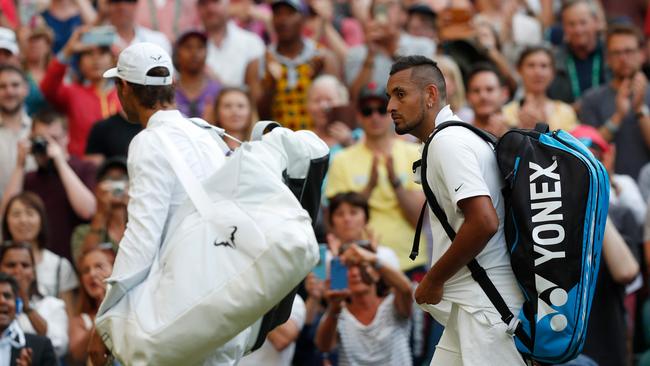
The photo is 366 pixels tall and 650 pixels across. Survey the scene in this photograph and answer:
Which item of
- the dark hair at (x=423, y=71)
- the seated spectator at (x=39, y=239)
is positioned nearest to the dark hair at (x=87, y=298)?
the seated spectator at (x=39, y=239)

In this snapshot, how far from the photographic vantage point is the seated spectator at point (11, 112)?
11.5 metres

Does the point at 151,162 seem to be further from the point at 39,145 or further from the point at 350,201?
the point at 39,145

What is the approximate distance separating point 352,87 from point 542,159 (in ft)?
22.5

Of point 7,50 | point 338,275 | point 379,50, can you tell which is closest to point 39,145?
point 7,50

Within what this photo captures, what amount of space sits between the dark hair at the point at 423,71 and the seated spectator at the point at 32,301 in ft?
12.5

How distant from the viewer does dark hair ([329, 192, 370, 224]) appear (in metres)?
9.68

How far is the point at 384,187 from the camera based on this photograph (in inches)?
415

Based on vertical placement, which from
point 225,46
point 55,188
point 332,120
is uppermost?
point 225,46

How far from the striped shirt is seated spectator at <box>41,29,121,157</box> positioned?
427cm

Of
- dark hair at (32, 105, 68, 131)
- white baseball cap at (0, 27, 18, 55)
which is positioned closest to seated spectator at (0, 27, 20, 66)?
white baseball cap at (0, 27, 18, 55)

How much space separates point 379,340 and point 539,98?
3.76m

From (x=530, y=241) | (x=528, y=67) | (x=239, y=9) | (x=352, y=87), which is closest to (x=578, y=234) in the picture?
(x=530, y=241)

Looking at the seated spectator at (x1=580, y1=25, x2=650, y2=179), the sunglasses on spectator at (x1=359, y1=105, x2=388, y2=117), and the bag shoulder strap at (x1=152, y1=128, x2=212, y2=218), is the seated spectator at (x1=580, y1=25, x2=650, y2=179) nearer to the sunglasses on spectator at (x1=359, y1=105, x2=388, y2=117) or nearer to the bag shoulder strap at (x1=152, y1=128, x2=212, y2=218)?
the sunglasses on spectator at (x1=359, y1=105, x2=388, y2=117)

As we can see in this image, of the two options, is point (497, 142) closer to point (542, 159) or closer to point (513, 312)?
point (542, 159)
